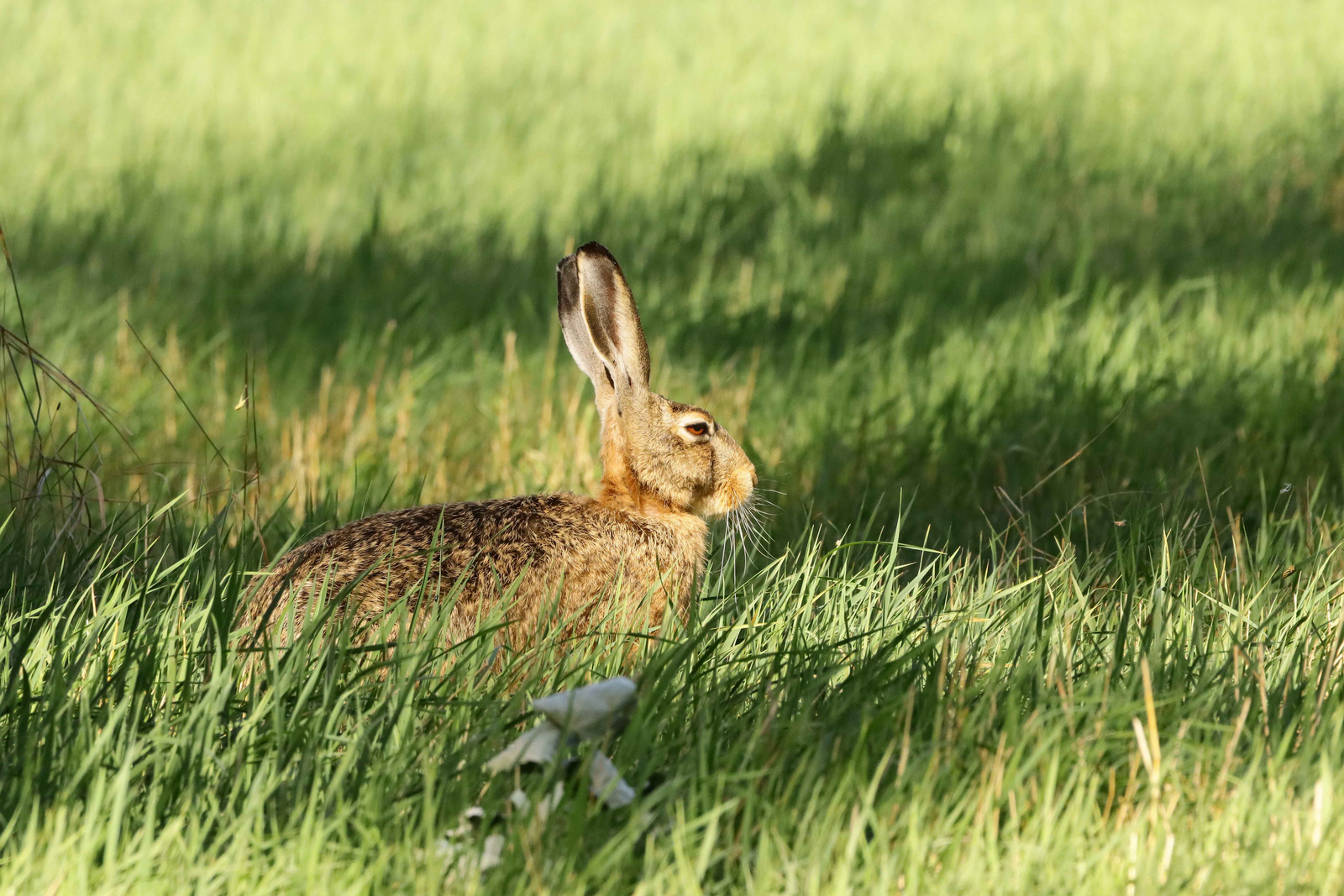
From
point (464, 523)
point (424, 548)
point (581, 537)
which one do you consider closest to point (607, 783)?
point (424, 548)

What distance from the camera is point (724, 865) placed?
2.46 meters

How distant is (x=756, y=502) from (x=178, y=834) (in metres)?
3.11

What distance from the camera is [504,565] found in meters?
3.91

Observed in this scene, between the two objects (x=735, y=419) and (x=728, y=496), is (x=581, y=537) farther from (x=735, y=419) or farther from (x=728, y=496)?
(x=735, y=419)

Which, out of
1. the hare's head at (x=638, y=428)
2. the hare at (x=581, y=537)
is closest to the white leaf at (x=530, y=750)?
the hare at (x=581, y=537)

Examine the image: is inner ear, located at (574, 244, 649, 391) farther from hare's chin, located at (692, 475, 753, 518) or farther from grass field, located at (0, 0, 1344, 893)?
grass field, located at (0, 0, 1344, 893)

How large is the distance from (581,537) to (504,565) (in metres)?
0.40

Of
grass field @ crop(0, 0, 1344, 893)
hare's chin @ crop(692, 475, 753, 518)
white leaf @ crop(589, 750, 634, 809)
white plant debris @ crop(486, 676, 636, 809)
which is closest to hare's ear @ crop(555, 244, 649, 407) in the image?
hare's chin @ crop(692, 475, 753, 518)

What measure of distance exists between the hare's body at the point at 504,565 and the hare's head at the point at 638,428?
0.62ft

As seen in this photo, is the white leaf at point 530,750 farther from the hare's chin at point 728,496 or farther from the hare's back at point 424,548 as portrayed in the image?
the hare's chin at point 728,496

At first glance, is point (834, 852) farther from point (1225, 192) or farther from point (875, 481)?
point (1225, 192)

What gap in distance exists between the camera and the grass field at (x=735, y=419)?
2.50m

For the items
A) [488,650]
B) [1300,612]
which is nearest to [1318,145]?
[1300,612]

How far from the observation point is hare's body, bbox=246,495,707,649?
355 centimetres
